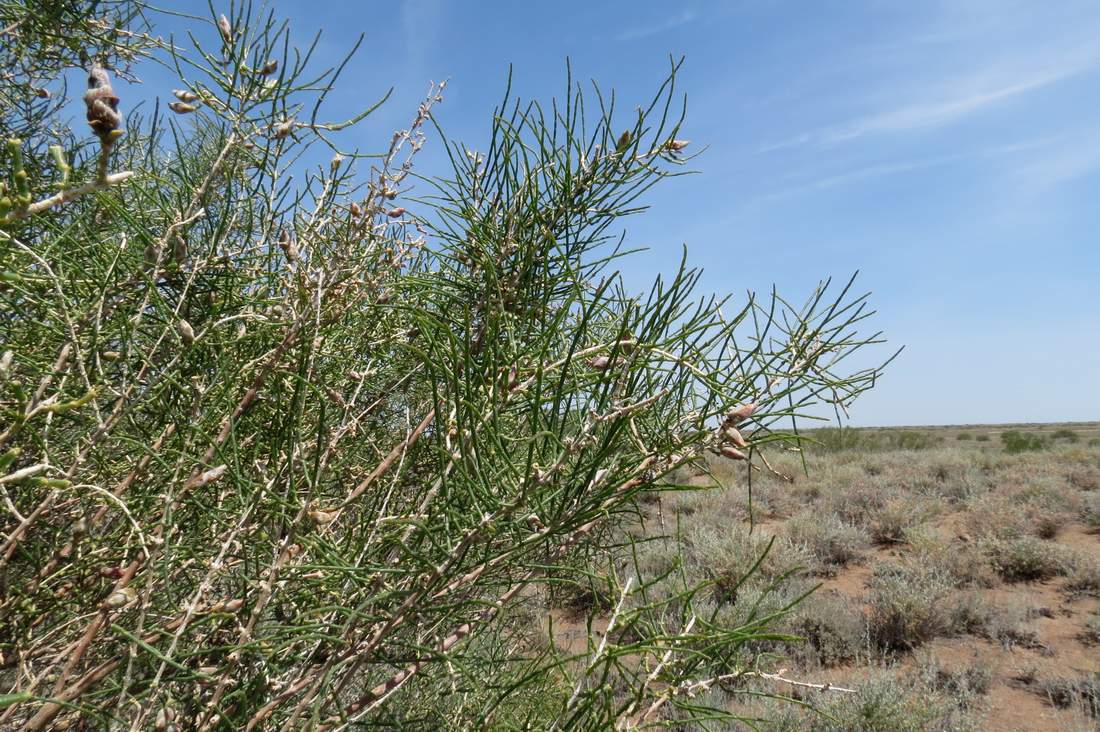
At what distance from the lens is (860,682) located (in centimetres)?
454

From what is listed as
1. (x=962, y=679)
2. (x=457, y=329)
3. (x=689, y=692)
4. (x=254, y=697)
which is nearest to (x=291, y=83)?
(x=457, y=329)

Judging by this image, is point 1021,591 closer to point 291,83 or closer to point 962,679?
point 962,679

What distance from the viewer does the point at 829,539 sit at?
26.0 ft

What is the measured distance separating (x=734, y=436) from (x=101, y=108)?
0.77 metres

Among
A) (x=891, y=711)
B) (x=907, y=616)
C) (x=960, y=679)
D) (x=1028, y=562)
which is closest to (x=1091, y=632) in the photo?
(x=1028, y=562)


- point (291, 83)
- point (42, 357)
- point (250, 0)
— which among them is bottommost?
point (42, 357)

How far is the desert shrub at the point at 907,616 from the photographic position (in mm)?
5625

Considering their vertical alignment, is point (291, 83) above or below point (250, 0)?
below

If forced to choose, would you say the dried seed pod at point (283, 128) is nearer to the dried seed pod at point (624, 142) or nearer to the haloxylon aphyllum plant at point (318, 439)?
the haloxylon aphyllum plant at point (318, 439)

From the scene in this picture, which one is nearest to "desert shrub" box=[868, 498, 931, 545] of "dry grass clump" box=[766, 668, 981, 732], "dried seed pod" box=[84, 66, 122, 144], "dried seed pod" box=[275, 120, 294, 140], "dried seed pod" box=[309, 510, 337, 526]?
"dry grass clump" box=[766, 668, 981, 732]

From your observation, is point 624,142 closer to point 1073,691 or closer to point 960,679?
point 960,679

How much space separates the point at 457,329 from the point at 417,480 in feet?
1.16


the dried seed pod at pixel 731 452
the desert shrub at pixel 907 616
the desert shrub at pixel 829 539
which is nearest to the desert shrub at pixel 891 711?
the desert shrub at pixel 907 616

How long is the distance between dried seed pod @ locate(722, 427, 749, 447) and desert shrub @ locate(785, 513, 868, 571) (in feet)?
24.1
